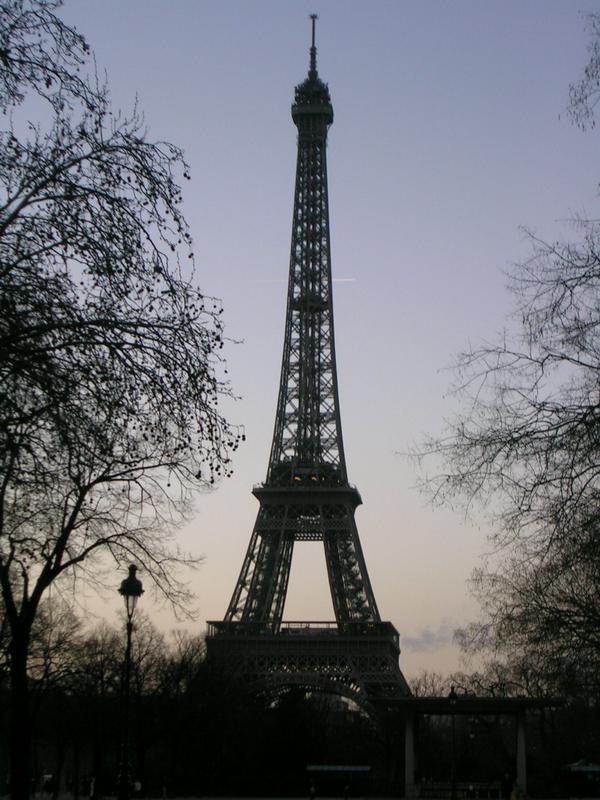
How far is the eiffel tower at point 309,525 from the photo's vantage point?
283 ft

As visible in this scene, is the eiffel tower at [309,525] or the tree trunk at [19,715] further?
the eiffel tower at [309,525]

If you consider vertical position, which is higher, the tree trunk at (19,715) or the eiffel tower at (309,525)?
the eiffel tower at (309,525)

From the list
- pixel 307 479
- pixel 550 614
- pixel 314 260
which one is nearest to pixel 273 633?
pixel 307 479

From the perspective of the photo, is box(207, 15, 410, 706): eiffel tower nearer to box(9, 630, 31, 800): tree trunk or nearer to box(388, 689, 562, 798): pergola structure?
box(388, 689, 562, 798): pergola structure

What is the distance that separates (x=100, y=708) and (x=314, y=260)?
47833 mm

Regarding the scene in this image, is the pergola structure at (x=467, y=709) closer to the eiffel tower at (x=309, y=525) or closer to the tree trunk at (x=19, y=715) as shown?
the eiffel tower at (x=309, y=525)

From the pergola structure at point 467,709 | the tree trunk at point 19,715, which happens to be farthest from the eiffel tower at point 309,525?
the tree trunk at point 19,715

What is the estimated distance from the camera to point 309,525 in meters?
93.3

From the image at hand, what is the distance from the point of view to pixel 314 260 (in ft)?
327

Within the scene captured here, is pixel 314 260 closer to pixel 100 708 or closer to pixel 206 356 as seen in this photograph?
pixel 100 708

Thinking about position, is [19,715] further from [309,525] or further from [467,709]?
[309,525]

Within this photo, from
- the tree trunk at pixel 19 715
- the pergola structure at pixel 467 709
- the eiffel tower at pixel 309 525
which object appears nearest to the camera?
the tree trunk at pixel 19 715

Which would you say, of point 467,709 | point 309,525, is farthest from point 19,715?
point 309,525

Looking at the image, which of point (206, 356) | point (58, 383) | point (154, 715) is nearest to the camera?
point (58, 383)
